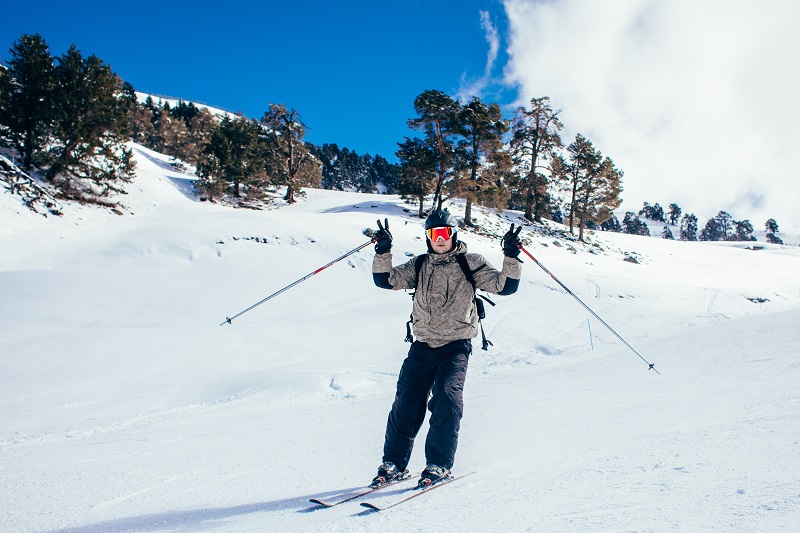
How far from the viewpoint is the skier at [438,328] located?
3.53m

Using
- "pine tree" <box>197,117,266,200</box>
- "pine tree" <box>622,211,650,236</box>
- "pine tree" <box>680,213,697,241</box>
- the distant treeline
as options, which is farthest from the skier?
"pine tree" <box>680,213,697,241</box>

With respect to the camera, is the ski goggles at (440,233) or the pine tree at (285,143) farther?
the pine tree at (285,143)

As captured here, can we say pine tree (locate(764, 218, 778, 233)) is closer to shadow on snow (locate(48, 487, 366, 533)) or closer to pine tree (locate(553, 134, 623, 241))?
pine tree (locate(553, 134, 623, 241))

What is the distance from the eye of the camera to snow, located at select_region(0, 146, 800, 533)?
2805 mm

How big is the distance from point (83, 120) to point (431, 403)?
26.2 metres

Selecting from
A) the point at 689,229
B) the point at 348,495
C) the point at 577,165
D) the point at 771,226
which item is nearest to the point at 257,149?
the point at 577,165

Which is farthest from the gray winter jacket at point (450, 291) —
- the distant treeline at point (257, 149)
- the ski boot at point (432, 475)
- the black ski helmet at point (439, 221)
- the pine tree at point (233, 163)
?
the pine tree at point (233, 163)

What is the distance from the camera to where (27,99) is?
2269cm

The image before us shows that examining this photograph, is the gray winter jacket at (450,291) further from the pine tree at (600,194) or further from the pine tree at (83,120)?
the pine tree at (600,194)

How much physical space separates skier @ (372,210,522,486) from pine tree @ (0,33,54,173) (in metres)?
25.7

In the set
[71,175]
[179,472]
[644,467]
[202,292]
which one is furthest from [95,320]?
[71,175]

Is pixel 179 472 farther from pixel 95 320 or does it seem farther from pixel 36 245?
pixel 36 245

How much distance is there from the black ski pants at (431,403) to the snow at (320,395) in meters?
0.32

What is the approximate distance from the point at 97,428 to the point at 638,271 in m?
26.8
